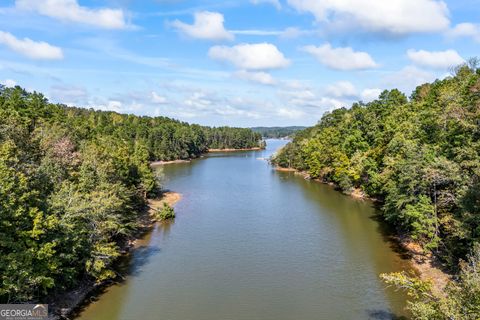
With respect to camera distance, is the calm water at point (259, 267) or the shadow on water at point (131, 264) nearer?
the calm water at point (259, 267)

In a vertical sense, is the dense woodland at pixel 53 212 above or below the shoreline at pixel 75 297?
above

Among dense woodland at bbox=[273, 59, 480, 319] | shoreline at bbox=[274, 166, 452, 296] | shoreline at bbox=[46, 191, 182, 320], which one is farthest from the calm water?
dense woodland at bbox=[273, 59, 480, 319]

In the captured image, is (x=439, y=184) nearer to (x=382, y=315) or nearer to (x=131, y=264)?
(x=382, y=315)

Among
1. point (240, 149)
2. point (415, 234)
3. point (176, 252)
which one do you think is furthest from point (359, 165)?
point (240, 149)

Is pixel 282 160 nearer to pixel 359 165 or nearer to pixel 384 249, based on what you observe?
pixel 359 165

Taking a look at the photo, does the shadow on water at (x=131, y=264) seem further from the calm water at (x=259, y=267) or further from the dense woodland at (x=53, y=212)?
the dense woodland at (x=53, y=212)

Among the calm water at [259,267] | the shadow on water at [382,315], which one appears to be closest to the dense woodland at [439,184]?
the shadow on water at [382,315]

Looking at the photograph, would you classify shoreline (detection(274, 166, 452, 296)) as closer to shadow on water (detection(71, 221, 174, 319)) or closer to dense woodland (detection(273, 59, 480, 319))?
dense woodland (detection(273, 59, 480, 319))
